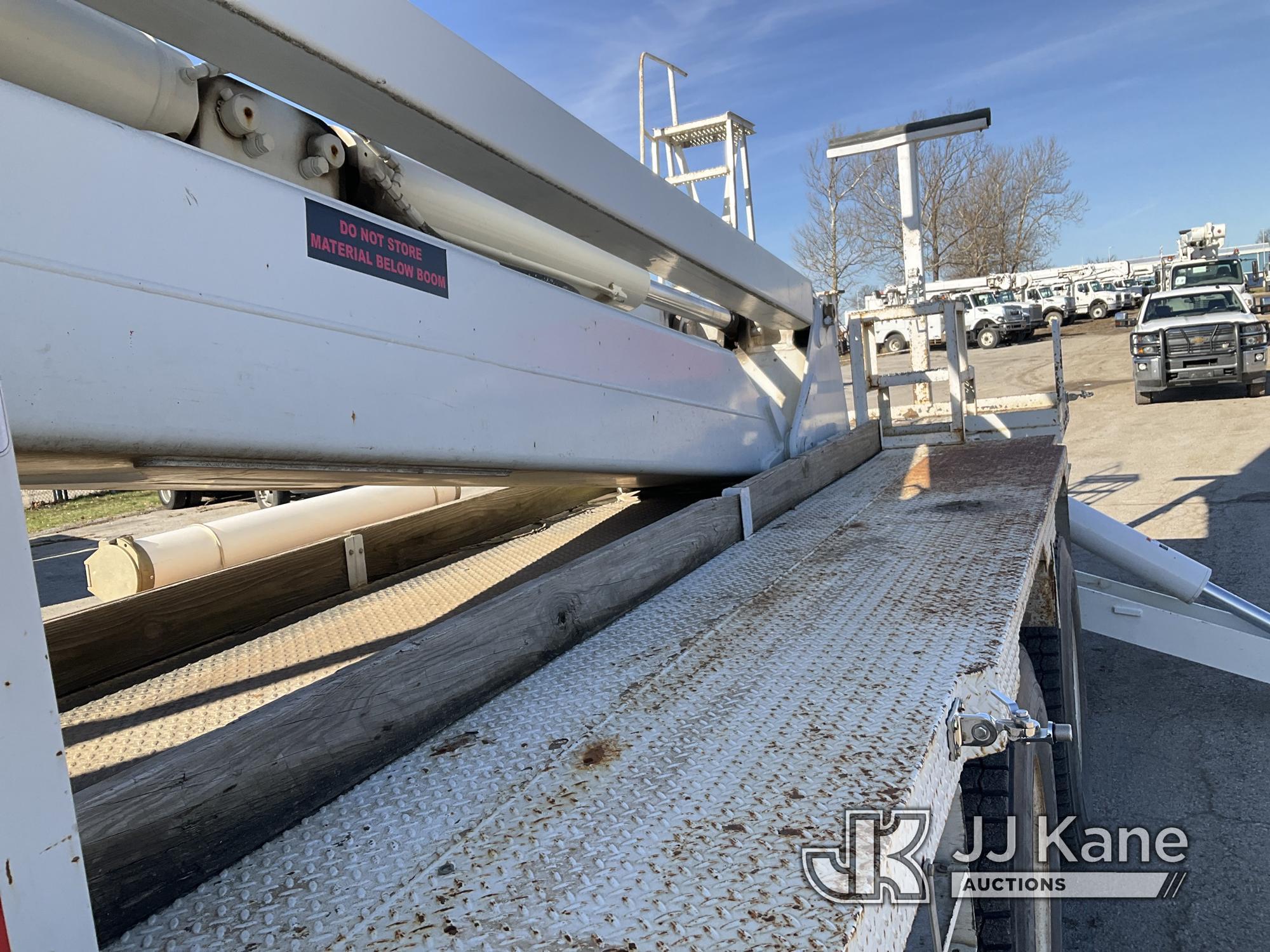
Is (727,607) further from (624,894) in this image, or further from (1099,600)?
(1099,600)

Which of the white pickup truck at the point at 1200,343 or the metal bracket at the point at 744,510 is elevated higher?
the white pickup truck at the point at 1200,343

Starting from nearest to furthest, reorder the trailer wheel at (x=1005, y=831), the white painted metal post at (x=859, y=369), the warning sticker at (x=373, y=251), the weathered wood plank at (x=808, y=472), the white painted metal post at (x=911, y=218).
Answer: the warning sticker at (x=373, y=251) < the trailer wheel at (x=1005, y=831) < the weathered wood plank at (x=808, y=472) < the white painted metal post at (x=859, y=369) < the white painted metal post at (x=911, y=218)

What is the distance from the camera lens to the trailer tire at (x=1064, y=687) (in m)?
2.75

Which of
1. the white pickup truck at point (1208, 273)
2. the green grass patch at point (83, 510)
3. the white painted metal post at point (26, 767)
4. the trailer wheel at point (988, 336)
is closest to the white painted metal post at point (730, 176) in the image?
the white painted metal post at point (26, 767)

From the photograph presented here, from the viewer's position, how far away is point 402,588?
338 centimetres

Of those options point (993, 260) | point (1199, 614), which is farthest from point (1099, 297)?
point (1199, 614)

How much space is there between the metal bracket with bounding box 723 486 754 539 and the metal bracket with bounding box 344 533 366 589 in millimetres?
1434

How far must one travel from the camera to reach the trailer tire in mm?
2754

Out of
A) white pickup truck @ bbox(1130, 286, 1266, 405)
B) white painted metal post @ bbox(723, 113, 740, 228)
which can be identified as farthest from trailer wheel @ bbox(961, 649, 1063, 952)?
white pickup truck @ bbox(1130, 286, 1266, 405)

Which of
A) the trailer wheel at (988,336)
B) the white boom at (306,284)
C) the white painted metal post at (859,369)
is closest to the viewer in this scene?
the white boom at (306,284)

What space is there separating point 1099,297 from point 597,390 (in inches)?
1465

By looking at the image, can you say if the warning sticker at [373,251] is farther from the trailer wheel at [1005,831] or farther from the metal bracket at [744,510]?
the trailer wheel at [1005,831]

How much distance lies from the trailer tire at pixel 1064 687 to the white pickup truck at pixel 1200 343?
1320 centimetres

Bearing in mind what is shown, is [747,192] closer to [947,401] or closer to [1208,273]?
[947,401]
